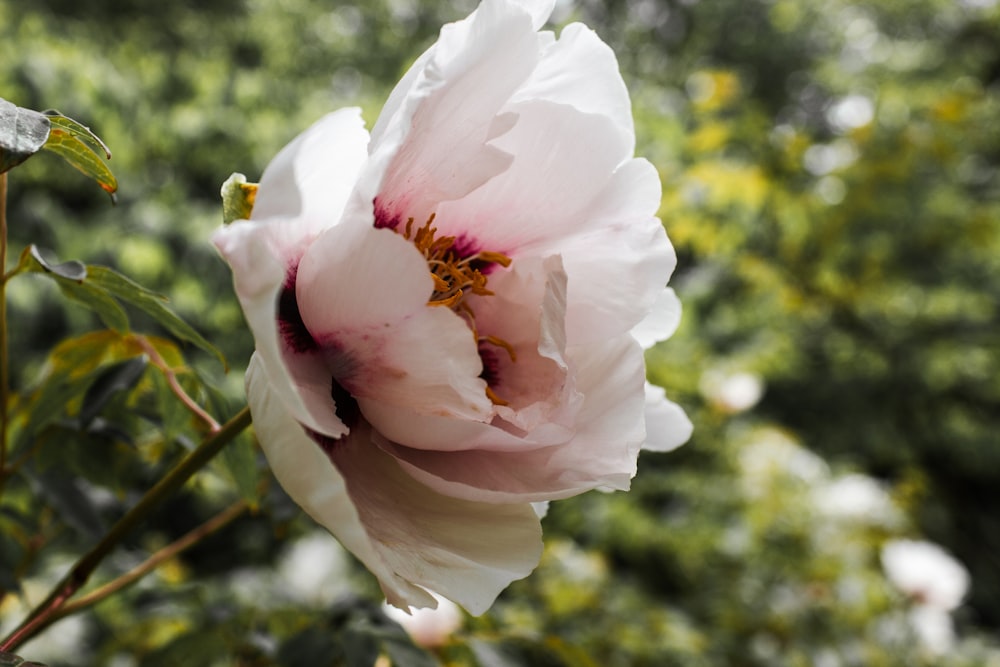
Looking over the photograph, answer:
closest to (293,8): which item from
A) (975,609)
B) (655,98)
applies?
(655,98)

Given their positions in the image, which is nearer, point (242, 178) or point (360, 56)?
point (242, 178)

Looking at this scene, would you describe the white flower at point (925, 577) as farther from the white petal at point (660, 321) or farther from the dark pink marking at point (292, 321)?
the dark pink marking at point (292, 321)

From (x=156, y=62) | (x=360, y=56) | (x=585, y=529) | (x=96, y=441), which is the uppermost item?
(x=96, y=441)

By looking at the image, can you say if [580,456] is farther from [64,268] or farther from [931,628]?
[931,628]

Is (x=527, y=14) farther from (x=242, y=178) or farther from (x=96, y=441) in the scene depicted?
(x=96, y=441)

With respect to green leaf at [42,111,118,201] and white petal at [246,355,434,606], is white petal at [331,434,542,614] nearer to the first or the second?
white petal at [246,355,434,606]

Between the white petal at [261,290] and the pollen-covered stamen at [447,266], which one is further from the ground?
the white petal at [261,290]

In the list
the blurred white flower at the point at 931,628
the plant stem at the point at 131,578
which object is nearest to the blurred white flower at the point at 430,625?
the plant stem at the point at 131,578
